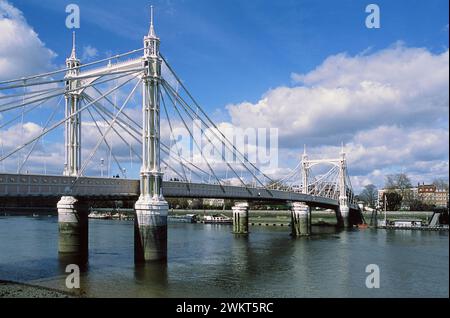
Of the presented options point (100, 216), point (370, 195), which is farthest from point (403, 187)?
point (100, 216)

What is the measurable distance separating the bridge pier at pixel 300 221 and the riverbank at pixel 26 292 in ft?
174

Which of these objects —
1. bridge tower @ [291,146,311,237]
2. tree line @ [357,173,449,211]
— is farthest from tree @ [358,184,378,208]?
bridge tower @ [291,146,311,237]

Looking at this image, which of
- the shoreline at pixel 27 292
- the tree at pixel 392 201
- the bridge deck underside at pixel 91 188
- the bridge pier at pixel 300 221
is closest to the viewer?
the shoreline at pixel 27 292

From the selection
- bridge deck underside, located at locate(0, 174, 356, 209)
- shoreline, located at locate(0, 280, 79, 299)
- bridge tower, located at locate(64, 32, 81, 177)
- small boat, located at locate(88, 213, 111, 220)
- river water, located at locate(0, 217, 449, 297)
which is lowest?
small boat, located at locate(88, 213, 111, 220)

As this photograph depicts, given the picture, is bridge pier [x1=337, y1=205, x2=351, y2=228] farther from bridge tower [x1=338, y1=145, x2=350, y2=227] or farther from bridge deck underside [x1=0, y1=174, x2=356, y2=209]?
bridge deck underside [x1=0, y1=174, x2=356, y2=209]

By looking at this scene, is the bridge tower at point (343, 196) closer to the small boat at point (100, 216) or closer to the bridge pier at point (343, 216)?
the bridge pier at point (343, 216)

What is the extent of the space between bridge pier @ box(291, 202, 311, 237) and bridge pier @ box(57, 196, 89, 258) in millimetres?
39430

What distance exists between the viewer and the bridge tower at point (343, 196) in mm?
106062

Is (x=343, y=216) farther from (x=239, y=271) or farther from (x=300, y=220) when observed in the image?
(x=239, y=271)

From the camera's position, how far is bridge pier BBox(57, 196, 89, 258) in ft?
153

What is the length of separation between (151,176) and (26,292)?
1557 cm

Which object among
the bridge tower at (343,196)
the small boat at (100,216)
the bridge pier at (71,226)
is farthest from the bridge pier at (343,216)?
the bridge pier at (71,226)

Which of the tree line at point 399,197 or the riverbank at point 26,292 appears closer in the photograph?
the riverbank at point 26,292
